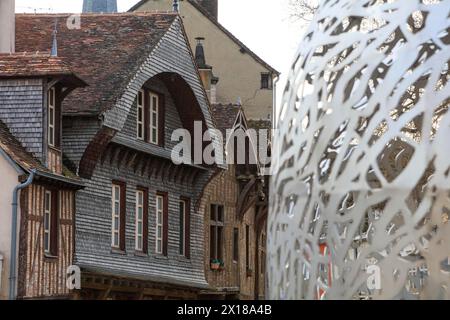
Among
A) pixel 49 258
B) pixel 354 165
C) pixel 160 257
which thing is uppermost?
pixel 160 257

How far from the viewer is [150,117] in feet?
119

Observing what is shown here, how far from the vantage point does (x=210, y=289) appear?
40531 millimetres

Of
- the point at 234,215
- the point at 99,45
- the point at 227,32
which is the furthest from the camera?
the point at 227,32

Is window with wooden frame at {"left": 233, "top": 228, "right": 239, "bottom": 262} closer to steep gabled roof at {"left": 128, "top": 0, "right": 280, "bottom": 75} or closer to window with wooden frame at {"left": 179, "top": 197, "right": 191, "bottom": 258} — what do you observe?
window with wooden frame at {"left": 179, "top": 197, "right": 191, "bottom": 258}

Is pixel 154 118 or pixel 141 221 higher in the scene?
pixel 154 118

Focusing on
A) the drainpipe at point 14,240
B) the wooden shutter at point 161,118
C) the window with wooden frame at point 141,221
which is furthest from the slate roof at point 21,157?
the wooden shutter at point 161,118

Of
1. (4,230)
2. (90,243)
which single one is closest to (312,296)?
(4,230)

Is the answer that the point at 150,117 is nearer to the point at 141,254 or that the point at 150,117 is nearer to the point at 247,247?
the point at 141,254

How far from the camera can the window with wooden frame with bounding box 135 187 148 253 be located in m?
35.8

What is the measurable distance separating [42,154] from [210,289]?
11.8m

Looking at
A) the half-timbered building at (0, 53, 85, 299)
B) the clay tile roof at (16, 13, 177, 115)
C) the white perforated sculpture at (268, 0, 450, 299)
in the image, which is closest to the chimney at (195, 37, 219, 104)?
the clay tile roof at (16, 13, 177, 115)

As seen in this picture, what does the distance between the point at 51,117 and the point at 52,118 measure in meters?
0.05

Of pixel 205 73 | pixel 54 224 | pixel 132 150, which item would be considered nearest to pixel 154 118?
pixel 132 150
